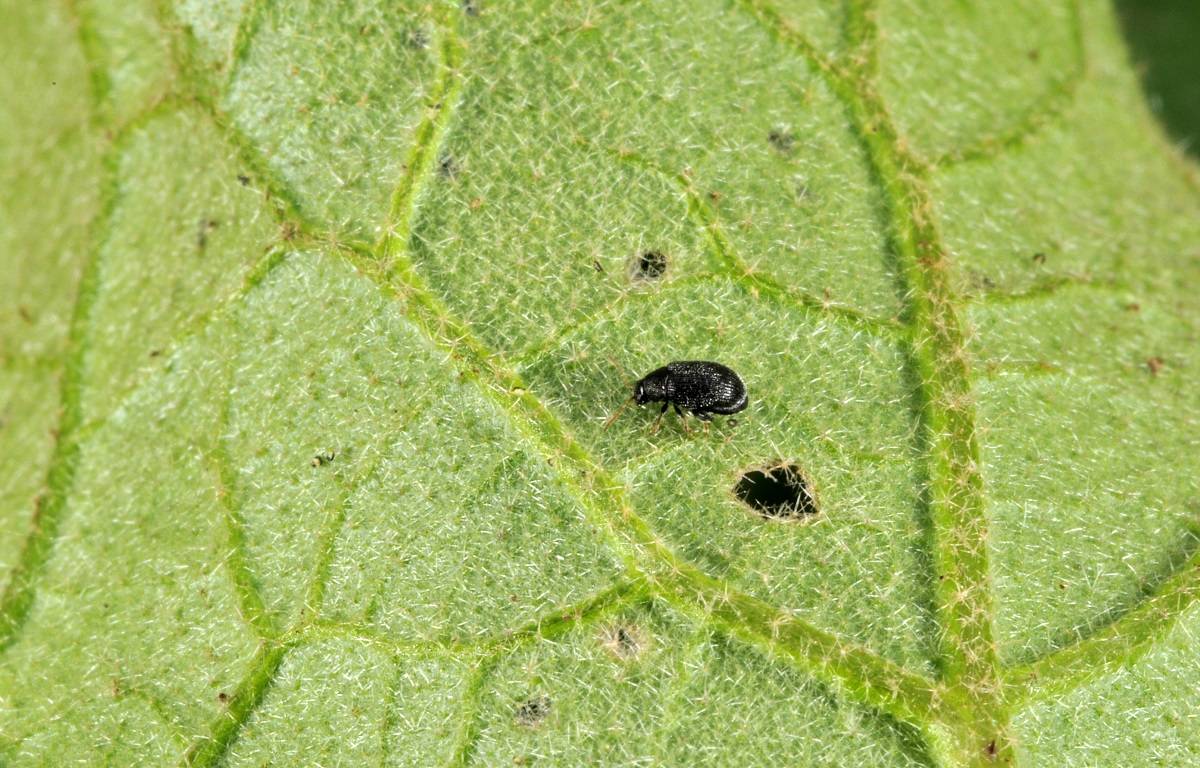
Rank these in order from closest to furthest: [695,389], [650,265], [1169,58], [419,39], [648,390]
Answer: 1. [695,389]
2. [648,390]
3. [650,265]
4. [419,39]
5. [1169,58]

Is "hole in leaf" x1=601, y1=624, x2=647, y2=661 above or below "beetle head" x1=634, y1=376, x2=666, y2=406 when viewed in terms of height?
below

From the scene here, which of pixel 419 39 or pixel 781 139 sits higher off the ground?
pixel 419 39

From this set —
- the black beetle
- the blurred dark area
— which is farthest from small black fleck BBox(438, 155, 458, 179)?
the blurred dark area

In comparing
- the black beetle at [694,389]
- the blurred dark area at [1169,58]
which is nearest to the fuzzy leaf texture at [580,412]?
the black beetle at [694,389]

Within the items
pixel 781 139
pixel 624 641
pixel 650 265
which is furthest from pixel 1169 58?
pixel 624 641

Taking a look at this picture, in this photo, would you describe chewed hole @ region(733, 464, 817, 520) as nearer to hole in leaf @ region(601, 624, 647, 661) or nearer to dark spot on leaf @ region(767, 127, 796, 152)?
hole in leaf @ region(601, 624, 647, 661)

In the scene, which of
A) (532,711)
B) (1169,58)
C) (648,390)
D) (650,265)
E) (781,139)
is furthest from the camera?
(1169,58)

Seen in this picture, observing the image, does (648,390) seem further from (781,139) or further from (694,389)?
(781,139)
